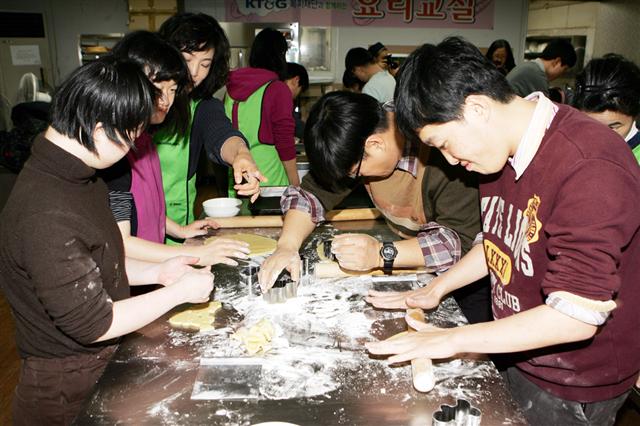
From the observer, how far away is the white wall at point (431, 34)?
5.86 meters

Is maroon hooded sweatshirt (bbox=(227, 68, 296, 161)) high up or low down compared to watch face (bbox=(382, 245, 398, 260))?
up

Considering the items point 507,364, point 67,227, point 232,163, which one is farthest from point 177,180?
point 507,364

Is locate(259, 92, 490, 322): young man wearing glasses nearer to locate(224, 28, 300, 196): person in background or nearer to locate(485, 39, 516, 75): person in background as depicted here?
locate(224, 28, 300, 196): person in background

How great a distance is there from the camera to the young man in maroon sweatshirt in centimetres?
89

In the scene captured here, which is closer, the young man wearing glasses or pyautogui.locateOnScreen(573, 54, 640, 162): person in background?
the young man wearing glasses

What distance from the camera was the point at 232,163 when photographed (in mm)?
1931

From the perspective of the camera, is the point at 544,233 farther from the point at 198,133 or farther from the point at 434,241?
the point at 198,133

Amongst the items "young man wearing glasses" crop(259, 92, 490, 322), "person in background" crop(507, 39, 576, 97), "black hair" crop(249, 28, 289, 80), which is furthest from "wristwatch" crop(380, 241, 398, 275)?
"person in background" crop(507, 39, 576, 97)

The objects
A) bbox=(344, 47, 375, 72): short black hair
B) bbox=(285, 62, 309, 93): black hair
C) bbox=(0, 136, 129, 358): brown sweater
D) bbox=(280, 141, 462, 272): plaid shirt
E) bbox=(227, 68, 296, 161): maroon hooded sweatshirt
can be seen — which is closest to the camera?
bbox=(0, 136, 129, 358): brown sweater

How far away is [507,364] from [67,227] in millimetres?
1068

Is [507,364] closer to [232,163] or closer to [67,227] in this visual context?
[67,227]

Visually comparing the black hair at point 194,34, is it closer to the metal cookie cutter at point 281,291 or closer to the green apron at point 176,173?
the green apron at point 176,173

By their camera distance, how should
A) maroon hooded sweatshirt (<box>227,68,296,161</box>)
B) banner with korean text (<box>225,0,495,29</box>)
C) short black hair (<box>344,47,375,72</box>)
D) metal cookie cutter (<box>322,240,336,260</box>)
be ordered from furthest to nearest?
banner with korean text (<box>225,0,495,29</box>) → short black hair (<box>344,47,375,72</box>) → maroon hooded sweatshirt (<box>227,68,296,161</box>) → metal cookie cutter (<box>322,240,336,260</box>)

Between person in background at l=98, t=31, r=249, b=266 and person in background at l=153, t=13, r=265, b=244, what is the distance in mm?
87
